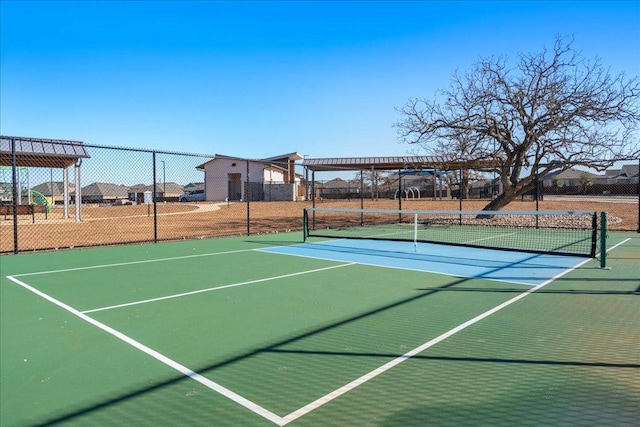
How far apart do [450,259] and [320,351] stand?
6200mm

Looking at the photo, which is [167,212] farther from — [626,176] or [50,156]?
[626,176]

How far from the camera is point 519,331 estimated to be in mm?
4523

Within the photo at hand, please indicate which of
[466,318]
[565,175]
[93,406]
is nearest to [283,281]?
[466,318]

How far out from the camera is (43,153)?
17.9 meters

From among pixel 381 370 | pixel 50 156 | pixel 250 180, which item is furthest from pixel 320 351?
pixel 250 180

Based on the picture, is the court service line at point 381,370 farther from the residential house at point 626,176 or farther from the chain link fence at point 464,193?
the residential house at point 626,176

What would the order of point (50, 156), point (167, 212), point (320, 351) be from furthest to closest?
point (167, 212)
point (50, 156)
point (320, 351)

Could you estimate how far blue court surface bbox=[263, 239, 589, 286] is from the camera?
25.6 ft

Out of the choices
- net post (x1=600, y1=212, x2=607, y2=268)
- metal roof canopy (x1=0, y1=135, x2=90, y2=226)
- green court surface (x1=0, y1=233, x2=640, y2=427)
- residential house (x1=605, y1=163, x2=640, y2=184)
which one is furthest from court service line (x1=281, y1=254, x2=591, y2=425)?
residential house (x1=605, y1=163, x2=640, y2=184)

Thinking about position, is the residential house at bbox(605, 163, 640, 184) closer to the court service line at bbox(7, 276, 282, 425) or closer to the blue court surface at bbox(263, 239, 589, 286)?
the blue court surface at bbox(263, 239, 589, 286)

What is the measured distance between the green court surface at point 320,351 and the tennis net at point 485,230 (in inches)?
147

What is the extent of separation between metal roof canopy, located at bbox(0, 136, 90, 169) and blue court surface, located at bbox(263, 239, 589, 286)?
10.4m

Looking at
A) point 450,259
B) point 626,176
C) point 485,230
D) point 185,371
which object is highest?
point 626,176

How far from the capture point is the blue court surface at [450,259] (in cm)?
781
